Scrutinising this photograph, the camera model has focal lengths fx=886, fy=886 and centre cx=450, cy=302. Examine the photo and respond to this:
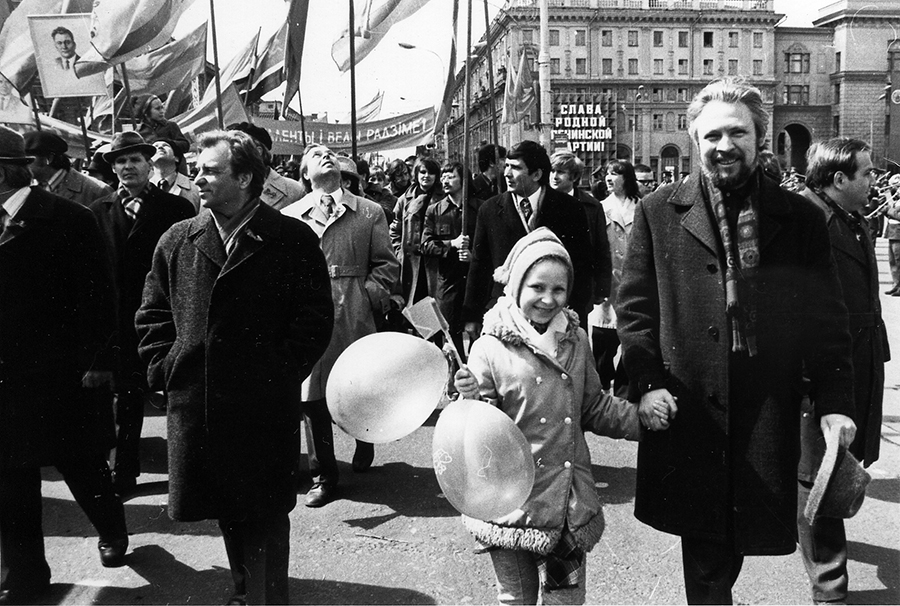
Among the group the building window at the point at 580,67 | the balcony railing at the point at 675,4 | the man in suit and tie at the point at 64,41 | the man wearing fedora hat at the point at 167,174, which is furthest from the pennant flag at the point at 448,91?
the balcony railing at the point at 675,4

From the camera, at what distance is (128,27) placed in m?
8.65

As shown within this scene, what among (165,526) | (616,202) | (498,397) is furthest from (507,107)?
(498,397)

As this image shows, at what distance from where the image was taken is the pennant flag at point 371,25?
7.77m

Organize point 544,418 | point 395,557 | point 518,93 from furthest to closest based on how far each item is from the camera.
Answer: point 518,93
point 395,557
point 544,418

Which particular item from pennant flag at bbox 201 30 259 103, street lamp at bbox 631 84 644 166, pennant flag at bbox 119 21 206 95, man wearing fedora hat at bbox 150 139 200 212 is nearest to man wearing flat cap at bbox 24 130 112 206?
man wearing fedora hat at bbox 150 139 200 212

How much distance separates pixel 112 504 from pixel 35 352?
2.66 ft

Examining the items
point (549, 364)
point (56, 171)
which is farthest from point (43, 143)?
point (549, 364)

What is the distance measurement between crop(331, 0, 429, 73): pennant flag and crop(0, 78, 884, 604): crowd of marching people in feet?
15.4

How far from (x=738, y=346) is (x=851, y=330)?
1293 millimetres

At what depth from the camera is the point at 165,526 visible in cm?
451

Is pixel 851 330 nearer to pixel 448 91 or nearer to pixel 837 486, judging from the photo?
pixel 837 486

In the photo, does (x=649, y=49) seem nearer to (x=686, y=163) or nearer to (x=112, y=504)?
(x=686, y=163)

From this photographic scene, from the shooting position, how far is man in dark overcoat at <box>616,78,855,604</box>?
2678 millimetres

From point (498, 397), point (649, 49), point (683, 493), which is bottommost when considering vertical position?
point (683, 493)
